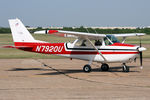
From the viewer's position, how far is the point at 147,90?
10.9m

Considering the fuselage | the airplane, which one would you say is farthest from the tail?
the fuselage

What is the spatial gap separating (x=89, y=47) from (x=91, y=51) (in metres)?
0.26

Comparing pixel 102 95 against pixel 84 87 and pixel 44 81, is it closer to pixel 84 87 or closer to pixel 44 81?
pixel 84 87

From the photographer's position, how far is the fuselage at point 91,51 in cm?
1563

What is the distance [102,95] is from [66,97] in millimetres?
1212

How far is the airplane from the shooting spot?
15.6m

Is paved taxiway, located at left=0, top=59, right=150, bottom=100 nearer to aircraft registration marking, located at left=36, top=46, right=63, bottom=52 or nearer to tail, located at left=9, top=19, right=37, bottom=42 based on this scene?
aircraft registration marking, located at left=36, top=46, right=63, bottom=52

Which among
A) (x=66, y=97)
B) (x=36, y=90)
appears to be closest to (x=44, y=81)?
(x=36, y=90)

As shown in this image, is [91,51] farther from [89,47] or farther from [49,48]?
[49,48]

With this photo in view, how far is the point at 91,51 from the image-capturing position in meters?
16.3

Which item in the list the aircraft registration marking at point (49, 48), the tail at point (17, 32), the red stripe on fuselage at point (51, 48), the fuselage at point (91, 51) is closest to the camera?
the fuselage at point (91, 51)

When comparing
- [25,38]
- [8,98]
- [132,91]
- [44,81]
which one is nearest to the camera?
[8,98]

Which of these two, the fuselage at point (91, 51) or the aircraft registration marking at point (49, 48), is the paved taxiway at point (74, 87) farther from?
the aircraft registration marking at point (49, 48)

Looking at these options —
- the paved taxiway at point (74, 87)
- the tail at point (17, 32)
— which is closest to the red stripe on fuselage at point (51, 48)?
the tail at point (17, 32)
